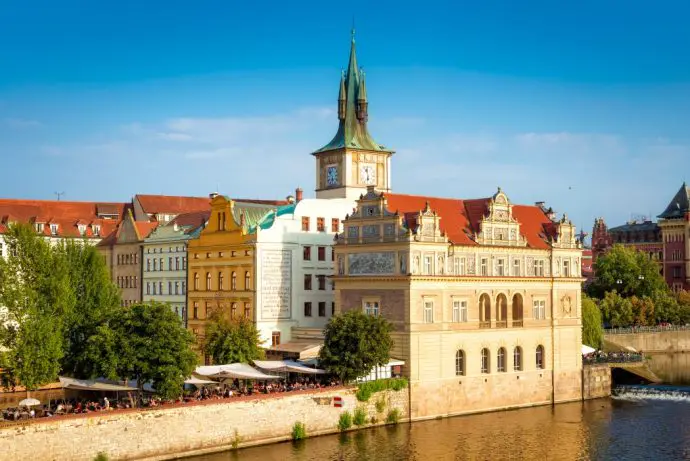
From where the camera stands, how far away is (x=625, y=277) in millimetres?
141125

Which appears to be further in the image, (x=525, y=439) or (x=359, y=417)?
(x=359, y=417)

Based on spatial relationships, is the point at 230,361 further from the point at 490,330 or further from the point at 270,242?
the point at 490,330

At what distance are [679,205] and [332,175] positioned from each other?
90.5 metres

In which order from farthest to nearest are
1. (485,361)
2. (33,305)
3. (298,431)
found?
(485,361)
(33,305)
(298,431)

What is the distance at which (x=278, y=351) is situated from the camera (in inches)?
3051

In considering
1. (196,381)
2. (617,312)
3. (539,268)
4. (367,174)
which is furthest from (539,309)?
(617,312)

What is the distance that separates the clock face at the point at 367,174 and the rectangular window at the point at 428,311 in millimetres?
21096

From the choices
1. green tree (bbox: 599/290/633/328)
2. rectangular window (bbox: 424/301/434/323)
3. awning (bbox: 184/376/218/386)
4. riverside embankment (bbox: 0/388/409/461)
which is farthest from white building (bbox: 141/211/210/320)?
green tree (bbox: 599/290/633/328)

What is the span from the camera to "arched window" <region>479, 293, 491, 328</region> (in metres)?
73.8

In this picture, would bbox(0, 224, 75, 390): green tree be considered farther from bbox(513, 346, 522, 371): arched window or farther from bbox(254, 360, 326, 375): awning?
bbox(513, 346, 522, 371): arched window

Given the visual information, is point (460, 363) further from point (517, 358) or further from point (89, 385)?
point (89, 385)

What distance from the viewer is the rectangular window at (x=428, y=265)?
69.9 m

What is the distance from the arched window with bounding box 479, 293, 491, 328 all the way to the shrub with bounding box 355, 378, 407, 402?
910 cm

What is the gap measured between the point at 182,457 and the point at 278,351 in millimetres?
21982
